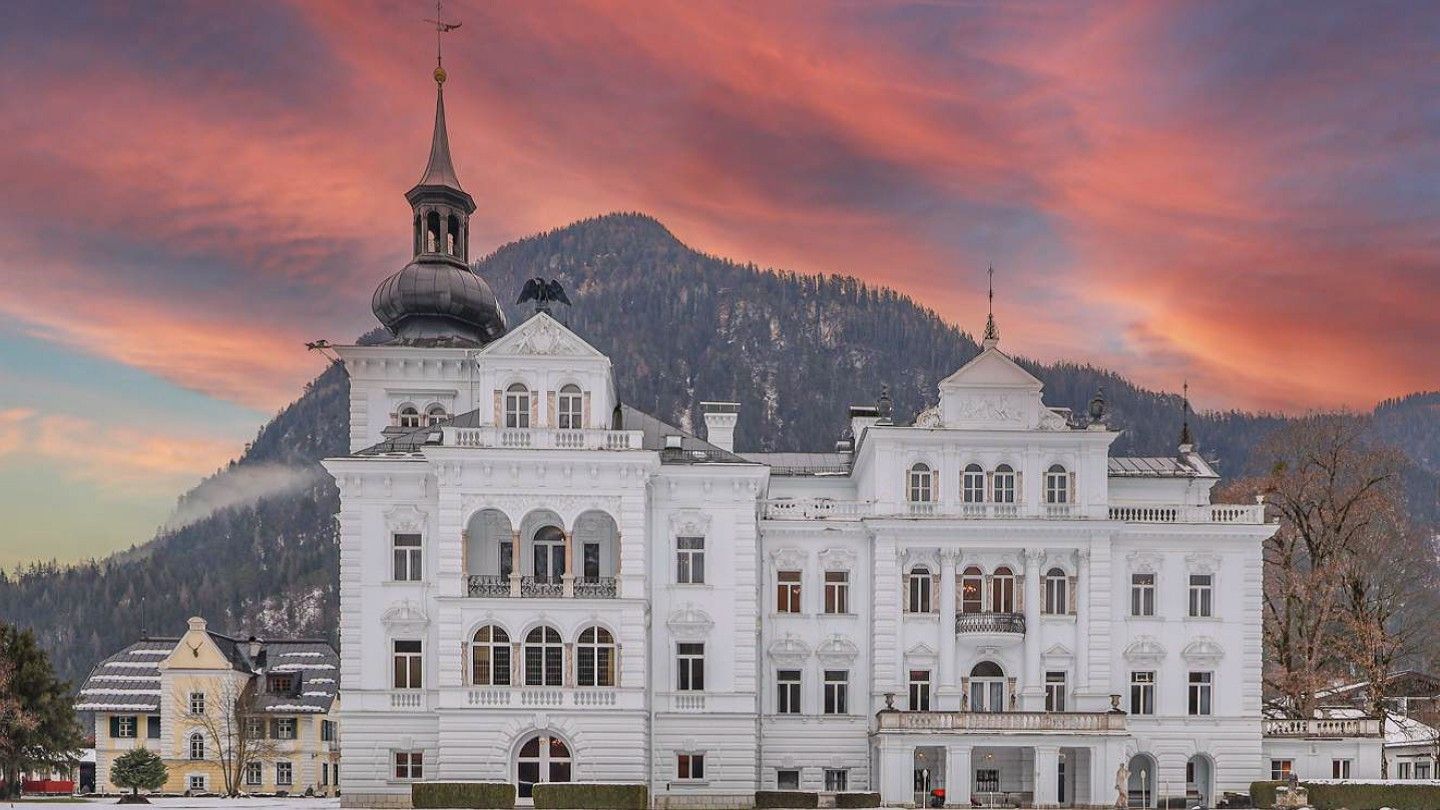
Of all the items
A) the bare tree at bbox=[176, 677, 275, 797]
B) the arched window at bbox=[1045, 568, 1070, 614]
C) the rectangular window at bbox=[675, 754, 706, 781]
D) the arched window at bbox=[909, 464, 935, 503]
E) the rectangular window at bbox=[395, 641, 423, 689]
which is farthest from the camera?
the bare tree at bbox=[176, 677, 275, 797]

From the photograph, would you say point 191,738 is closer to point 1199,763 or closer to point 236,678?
point 236,678

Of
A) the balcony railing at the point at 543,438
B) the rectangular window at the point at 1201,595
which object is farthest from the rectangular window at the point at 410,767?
the rectangular window at the point at 1201,595

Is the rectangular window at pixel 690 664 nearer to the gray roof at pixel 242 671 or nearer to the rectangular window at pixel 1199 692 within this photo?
the rectangular window at pixel 1199 692

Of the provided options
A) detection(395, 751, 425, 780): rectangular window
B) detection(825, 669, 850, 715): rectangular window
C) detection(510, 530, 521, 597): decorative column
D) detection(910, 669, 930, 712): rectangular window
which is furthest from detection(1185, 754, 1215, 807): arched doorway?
detection(395, 751, 425, 780): rectangular window

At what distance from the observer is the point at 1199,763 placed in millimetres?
48969

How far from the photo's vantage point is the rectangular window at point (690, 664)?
4744 cm

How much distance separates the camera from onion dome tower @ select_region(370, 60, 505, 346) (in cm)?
5684

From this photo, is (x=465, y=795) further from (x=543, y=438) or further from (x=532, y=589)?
(x=543, y=438)

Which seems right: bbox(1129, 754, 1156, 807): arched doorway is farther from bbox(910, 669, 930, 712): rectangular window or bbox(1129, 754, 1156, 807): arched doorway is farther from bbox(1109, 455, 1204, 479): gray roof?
bbox(1109, 455, 1204, 479): gray roof

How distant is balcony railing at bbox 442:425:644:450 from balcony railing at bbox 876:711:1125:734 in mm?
13636

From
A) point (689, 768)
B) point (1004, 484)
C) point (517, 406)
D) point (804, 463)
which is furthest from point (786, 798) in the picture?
point (517, 406)

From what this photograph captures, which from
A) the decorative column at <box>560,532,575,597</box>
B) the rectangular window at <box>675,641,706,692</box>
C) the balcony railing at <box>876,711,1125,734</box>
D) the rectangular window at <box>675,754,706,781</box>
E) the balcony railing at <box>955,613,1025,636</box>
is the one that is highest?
the decorative column at <box>560,532,575,597</box>

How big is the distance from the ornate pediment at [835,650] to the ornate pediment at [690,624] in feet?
14.8

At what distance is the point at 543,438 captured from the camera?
4559 centimetres
